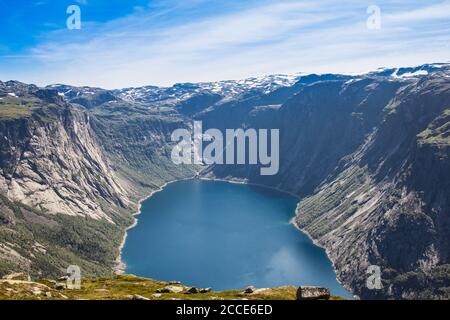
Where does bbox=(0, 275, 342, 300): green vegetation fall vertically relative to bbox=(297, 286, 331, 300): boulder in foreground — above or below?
below

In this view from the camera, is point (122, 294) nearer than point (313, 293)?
No

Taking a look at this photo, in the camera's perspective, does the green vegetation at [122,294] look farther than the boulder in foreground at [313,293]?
Yes

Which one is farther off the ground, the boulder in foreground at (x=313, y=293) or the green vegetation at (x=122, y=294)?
the boulder in foreground at (x=313, y=293)

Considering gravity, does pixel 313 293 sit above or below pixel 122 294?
above

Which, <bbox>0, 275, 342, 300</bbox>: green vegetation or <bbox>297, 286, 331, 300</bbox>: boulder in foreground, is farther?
<bbox>0, 275, 342, 300</bbox>: green vegetation
